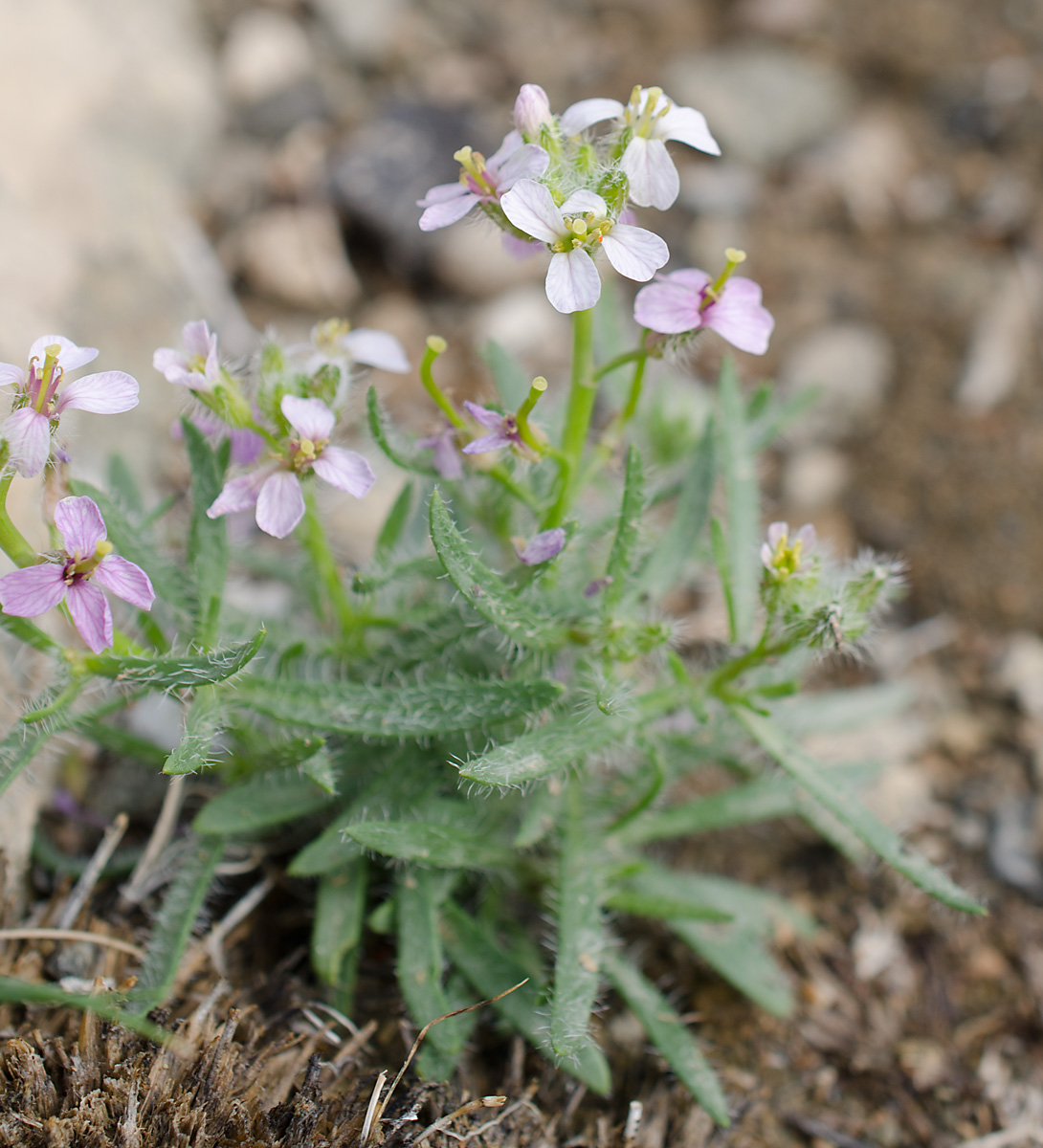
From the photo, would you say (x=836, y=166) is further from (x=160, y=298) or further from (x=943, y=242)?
(x=160, y=298)

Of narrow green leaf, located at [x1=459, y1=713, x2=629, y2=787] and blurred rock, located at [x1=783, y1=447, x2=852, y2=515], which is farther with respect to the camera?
blurred rock, located at [x1=783, y1=447, x2=852, y2=515]

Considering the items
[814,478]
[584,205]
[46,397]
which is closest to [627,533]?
[584,205]

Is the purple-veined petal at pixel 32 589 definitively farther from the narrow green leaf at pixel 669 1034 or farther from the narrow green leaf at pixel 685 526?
the narrow green leaf at pixel 669 1034

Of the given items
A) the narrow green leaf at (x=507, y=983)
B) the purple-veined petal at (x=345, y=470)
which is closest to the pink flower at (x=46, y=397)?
the purple-veined petal at (x=345, y=470)

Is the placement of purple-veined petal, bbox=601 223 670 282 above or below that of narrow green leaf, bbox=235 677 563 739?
above

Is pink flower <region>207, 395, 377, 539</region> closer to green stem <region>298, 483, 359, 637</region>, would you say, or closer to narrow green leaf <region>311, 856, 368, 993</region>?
green stem <region>298, 483, 359, 637</region>

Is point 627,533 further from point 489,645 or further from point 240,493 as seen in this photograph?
point 240,493

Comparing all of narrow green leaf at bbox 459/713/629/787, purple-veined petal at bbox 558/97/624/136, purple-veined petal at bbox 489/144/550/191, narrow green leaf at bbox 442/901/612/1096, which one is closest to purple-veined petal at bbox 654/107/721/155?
purple-veined petal at bbox 558/97/624/136

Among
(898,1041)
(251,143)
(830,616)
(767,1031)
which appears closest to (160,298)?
(251,143)
